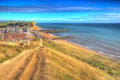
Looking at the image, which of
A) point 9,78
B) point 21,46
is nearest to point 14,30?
point 21,46

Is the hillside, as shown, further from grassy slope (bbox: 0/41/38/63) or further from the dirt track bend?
grassy slope (bbox: 0/41/38/63)

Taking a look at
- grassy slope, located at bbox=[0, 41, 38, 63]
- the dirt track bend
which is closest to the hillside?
the dirt track bend

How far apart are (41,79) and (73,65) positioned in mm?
9059

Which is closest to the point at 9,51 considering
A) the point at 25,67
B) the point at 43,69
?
the point at 25,67

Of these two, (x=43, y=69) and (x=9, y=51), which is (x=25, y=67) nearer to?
(x=43, y=69)

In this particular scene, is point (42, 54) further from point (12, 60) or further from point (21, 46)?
point (21, 46)

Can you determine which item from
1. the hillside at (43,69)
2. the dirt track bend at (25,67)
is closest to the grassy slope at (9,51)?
the hillside at (43,69)

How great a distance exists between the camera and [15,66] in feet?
107

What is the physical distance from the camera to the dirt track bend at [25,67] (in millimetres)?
28469

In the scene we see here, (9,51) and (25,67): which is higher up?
(9,51)

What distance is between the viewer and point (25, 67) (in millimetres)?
31531

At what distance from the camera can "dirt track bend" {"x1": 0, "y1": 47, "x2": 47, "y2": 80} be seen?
2847 centimetres

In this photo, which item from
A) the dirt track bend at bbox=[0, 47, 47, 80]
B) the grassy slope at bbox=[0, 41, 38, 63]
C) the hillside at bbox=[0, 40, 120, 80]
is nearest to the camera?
the dirt track bend at bbox=[0, 47, 47, 80]

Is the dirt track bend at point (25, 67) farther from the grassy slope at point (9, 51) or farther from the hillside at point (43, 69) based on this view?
the grassy slope at point (9, 51)
